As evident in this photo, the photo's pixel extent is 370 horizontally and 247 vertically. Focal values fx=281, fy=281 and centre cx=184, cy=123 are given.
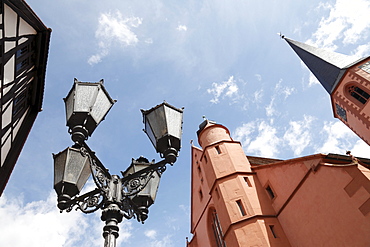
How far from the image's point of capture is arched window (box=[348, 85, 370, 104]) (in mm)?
22769

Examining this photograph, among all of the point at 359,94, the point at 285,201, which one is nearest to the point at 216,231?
the point at 285,201

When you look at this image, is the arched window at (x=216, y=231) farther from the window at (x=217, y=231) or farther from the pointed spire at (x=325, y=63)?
the pointed spire at (x=325, y=63)

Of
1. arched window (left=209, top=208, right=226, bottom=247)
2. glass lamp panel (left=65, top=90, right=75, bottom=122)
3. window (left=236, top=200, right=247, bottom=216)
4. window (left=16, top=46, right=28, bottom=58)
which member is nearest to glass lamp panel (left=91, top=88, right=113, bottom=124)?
glass lamp panel (left=65, top=90, right=75, bottom=122)

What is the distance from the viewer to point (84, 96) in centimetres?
383

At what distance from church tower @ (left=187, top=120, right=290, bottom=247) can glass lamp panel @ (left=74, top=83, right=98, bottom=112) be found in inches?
407

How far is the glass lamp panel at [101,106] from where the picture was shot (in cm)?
380

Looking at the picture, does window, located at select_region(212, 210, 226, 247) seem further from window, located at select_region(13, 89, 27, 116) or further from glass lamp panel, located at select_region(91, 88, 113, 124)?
glass lamp panel, located at select_region(91, 88, 113, 124)

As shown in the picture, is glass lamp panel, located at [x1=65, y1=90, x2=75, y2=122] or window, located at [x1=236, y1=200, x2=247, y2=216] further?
window, located at [x1=236, y1=200, x2=247, y2=216]

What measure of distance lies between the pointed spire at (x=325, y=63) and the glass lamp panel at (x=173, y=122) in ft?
87.2

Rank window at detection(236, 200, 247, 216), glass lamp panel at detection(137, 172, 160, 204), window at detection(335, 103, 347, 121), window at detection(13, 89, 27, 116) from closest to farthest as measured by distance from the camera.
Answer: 1. glass lamp panel at detection(137, 172, 160, 204)
2. window at detection(13, 89, 27, 116)
3. window at detection(236, 200, 247, 216)
4. window at detection(335, 103, 347, 121)

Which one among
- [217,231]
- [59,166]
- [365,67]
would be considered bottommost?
[59,166]

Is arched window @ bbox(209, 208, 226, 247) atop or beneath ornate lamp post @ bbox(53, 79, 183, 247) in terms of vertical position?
atop

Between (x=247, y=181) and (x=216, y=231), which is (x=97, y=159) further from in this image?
(x=216, y=231)

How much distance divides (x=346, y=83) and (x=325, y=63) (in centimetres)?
459
